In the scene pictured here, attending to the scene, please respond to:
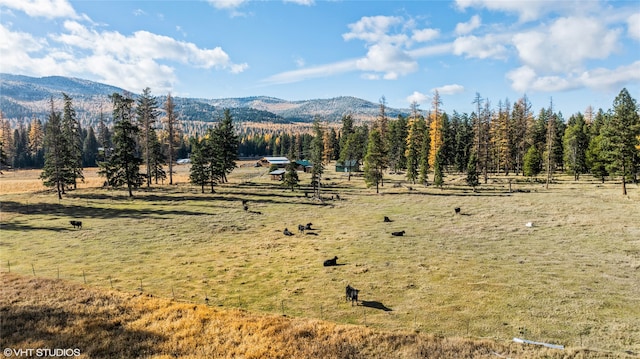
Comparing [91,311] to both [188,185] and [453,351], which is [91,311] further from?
[188,185]

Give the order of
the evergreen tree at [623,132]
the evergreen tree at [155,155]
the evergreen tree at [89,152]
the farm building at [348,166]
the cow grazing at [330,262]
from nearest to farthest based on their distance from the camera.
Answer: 1. the cow grazing at [330,262]
2. the evergreen tree at [623,132]
3. the evergreen tree at [155,155]
4. the farm building at [348,166]
5. the evergreen tree at [89,152]

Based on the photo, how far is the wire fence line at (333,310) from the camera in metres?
16.8

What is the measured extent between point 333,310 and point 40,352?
1363 centimetres

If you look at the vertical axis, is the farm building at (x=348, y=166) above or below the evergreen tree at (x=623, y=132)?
below

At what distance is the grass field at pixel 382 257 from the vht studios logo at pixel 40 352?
7.47m

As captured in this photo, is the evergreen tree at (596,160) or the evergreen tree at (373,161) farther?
the evergreen tree at (596,160)

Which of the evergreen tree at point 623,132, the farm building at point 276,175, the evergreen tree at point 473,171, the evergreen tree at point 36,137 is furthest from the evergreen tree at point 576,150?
the evergreen tree at point 36,137

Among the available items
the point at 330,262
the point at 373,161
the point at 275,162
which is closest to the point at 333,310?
the point at 330,262

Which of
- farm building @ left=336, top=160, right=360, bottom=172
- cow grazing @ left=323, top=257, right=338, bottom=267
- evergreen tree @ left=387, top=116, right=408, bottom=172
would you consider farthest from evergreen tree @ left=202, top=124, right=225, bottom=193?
evergreen tree @ left=387, top=116, right=408, bottom=172

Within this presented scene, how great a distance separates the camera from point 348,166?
10138 centimetres

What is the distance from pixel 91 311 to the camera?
60.3 feet

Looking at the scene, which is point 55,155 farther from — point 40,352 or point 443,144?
point 443,144

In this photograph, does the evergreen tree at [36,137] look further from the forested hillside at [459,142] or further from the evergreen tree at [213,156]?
the evergreen tree at [213,156]

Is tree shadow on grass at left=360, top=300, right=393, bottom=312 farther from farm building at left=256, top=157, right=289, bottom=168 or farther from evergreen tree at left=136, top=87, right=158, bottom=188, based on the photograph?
farm building at left=256, top=157, right=289, bottom=168
